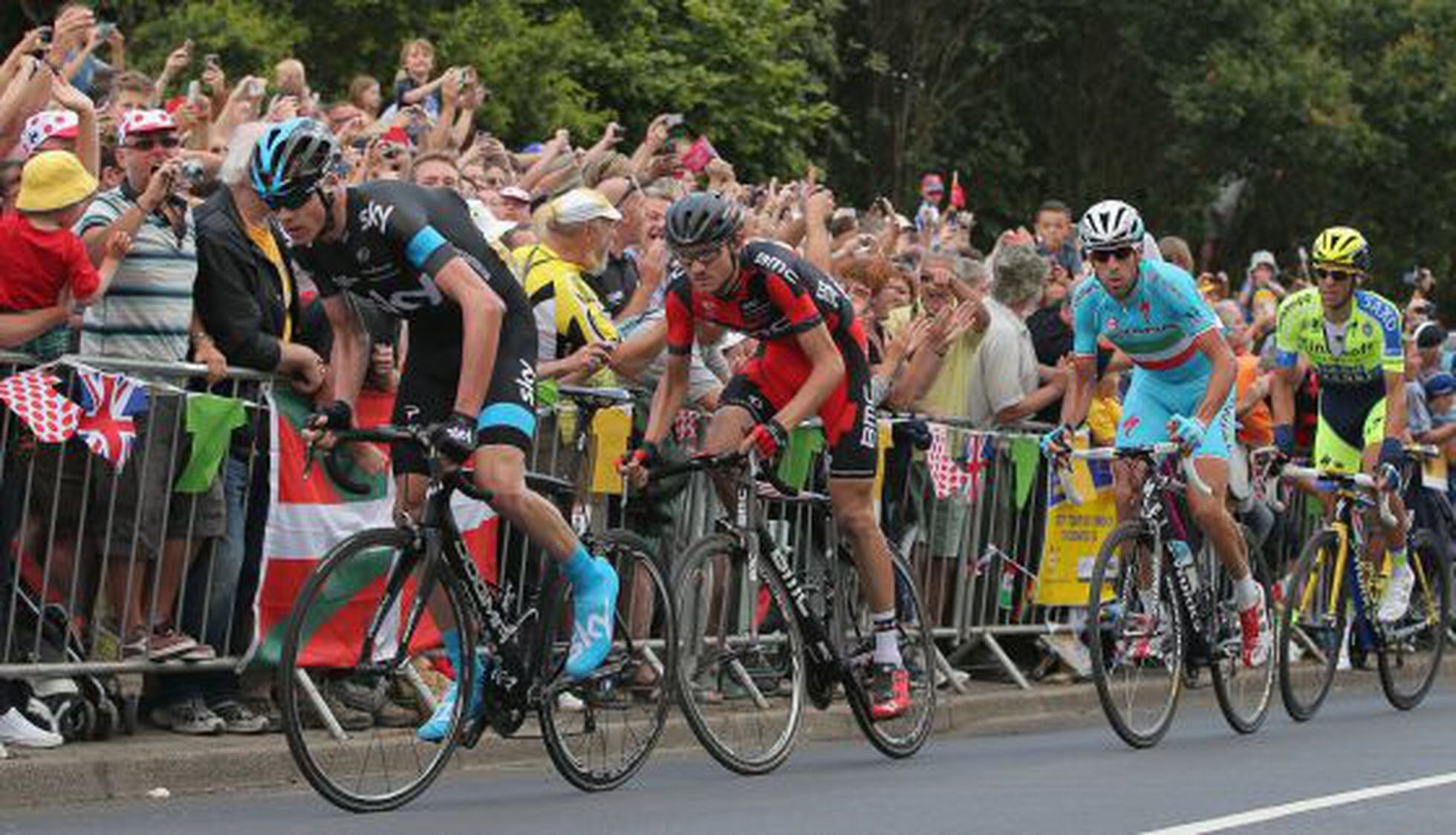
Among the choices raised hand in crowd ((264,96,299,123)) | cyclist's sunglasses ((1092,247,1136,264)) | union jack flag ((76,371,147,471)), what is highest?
raised hand in crowd ((264,96,299,123))

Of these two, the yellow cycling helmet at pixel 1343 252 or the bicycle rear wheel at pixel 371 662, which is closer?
the bicycle rear wheel at pixel 371 662

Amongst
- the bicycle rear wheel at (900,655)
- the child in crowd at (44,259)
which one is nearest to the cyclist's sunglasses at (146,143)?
the child in crowd at (44,259)

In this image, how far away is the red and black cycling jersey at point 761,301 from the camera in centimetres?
1229

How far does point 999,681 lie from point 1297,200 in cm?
3301

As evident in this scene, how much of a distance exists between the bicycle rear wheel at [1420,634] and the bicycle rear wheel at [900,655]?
12.7 ft

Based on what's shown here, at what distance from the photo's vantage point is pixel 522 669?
1099 cm

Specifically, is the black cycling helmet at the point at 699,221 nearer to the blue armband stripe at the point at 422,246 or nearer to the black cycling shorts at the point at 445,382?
the black cycling shorts at the point at 445,382

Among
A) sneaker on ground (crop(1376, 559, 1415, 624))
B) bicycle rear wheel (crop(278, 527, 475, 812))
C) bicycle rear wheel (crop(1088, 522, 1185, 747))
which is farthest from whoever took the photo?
sneaker on ground (crop(1376, 559, 1415, 624))

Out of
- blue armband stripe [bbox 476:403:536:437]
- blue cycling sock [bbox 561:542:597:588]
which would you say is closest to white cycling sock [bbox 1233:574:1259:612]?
blue cycling sock [bbox 561:542:597:588]

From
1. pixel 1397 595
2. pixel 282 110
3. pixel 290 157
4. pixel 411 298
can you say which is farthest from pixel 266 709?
pixel 1397 595

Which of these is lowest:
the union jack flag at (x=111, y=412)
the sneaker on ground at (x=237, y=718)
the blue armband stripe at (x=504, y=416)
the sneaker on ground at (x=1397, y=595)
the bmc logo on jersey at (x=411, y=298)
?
the sneaker on ground at (x=237, y=718)

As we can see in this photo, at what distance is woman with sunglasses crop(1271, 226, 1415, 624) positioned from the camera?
645 inches

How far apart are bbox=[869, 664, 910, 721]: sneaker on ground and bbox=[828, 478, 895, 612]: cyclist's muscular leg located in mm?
245

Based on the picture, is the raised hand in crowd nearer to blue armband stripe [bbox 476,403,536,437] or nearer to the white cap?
the white cap
